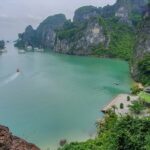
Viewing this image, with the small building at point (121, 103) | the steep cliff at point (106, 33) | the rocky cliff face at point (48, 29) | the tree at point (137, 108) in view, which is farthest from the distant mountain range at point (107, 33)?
the tree at point (137, 108)

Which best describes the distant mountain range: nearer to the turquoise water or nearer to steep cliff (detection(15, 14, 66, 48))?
steep cliff (detection(15, 14, 66, 48))

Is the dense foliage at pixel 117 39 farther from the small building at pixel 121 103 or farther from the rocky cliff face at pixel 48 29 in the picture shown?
the small building at pixel 121 103

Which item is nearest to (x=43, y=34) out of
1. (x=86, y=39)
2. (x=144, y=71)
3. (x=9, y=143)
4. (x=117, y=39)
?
(x=86, y=39)

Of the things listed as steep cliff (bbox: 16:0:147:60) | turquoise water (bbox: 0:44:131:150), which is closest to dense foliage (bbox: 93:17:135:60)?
steep cliff (bbox: 16:0:147:60)

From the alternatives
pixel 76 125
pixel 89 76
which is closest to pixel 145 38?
pixel 89 76

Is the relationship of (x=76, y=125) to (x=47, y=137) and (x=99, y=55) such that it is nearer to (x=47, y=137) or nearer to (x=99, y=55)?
(x=47, y=137)

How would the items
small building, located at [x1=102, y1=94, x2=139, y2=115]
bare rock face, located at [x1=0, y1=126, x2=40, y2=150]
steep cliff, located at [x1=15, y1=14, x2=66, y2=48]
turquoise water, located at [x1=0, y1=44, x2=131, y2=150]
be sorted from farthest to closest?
steep cliff, located at [x1=15, y1=14, x2=66, y2=48] → small building, located at [x1=102, y1=94, x2=139, y2=115] → turquoise water, located at [x1=0, y1=44, x2=131, y2=150] → bare rock face, located at [x1=0, y1=126, x2=40, y2=150]

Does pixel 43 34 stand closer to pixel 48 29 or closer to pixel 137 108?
pixel 48 29
